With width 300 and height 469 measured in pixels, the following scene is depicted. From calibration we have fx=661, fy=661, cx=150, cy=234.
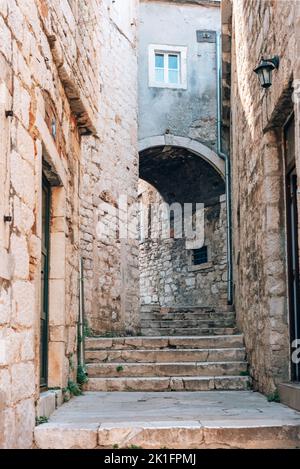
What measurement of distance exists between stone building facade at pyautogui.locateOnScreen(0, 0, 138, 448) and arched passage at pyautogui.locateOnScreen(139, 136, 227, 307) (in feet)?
15.3

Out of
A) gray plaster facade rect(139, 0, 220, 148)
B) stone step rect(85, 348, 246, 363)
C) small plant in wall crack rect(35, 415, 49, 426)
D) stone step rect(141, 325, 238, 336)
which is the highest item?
gray plaster facade rect(139, 0, 220, 148)

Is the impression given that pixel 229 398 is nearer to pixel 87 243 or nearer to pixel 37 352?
pixel 37 352

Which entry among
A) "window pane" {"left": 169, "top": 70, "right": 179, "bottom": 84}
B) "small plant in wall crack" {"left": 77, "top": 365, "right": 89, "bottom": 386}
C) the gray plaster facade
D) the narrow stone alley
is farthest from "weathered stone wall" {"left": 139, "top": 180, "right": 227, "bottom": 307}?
"small plant in wall crack" {"left": 77, "top": 365, "right": 89, "bottom": 386}

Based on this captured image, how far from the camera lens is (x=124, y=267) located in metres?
10.5

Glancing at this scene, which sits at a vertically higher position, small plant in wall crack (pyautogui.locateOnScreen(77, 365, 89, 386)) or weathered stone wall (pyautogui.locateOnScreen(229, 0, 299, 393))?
weathered stone wall (pyautogui.locateOnScreen(229, 0, 299, 393))

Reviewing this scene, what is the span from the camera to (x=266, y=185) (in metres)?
5.89

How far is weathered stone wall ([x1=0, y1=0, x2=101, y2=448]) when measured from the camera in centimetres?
348

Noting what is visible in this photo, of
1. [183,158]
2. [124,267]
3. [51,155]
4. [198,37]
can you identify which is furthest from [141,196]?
[51,155]

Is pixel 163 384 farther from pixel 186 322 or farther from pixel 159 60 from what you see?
pixel 159 60

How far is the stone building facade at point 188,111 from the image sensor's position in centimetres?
1359

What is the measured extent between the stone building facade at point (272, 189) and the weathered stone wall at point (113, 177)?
2807mm

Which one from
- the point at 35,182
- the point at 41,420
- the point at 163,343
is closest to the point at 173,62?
the point at 163,343

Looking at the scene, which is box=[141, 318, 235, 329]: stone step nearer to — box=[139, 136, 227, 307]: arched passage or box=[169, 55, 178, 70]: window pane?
box=[139, 136, 227, 307]: arched passage

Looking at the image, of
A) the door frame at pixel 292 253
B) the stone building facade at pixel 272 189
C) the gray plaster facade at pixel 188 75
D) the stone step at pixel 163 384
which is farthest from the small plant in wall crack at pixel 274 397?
the gray plaster facade at pixel 188 75
